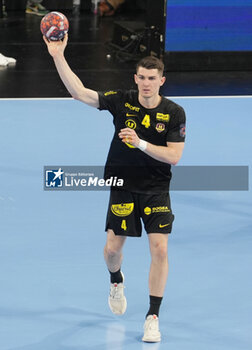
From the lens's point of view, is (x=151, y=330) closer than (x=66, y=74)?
No

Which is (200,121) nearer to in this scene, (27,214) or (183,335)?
(27,214)

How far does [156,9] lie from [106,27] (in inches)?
159

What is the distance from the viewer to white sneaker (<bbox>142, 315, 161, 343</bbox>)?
21.3 ft

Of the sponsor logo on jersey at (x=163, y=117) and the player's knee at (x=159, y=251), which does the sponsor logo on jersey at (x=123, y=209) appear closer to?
the player's knee at (x=159, y=251)

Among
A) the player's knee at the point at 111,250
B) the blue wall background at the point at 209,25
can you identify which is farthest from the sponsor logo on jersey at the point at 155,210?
the blue wall background at the point at 209,25

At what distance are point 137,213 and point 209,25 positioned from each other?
9.85 meters

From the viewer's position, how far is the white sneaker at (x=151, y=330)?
21.3ft

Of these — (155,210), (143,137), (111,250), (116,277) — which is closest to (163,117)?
(143,137)

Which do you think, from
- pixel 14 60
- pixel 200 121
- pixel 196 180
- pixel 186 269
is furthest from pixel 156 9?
pixel 186 269

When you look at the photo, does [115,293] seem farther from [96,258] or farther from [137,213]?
[96,258]

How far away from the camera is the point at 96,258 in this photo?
799cm

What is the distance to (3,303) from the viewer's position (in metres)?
7.05

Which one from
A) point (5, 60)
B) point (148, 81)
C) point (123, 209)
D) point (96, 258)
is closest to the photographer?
point (148, 81)

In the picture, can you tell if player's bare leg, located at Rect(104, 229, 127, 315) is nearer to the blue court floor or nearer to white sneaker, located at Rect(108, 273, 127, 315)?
white sneaker, located at Rect(108, 273, 127, 315)
